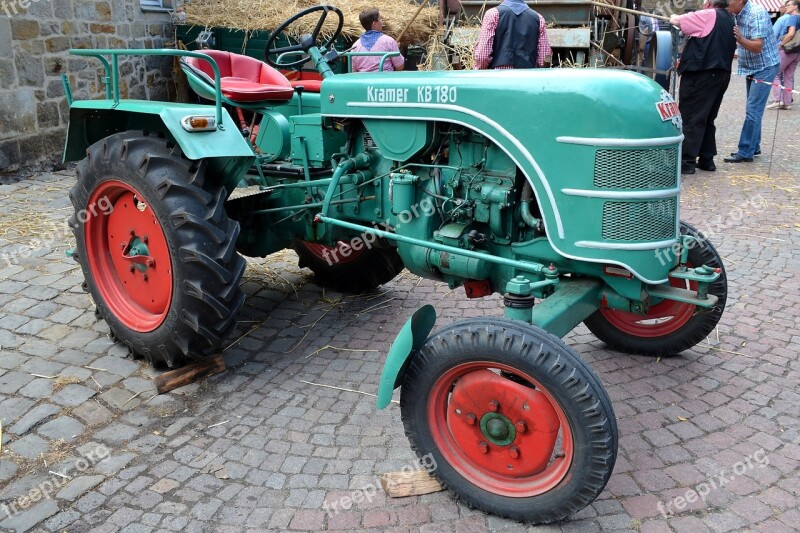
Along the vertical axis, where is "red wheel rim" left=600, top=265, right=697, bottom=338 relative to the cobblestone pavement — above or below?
above

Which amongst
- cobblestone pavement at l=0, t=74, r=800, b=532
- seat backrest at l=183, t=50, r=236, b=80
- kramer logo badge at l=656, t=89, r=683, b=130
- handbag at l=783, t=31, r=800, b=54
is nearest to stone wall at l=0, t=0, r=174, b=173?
cobblestone pavement at l=0, t=74, r=800, b=532

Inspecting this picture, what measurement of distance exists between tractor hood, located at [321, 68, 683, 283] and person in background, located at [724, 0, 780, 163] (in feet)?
20.4

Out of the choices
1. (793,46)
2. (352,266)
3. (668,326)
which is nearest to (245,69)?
(352,266)

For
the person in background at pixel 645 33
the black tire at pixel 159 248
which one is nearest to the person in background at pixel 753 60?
the person in background at pixel 645 33

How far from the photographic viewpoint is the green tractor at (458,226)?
8.08ft

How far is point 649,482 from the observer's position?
106 inches

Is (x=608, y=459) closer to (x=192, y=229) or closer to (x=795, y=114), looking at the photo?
(x=192, y=229)

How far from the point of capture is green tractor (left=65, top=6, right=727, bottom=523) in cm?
246

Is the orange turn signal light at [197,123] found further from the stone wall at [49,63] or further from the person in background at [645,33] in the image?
the person in background at [645,33]

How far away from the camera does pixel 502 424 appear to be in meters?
2.49

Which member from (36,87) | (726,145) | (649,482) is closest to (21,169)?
(36,87)

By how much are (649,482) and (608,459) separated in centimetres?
59

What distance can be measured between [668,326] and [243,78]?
311cm

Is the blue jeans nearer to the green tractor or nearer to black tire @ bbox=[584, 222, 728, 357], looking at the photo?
black tire @ bbox=[584, 222, 728, 357]
